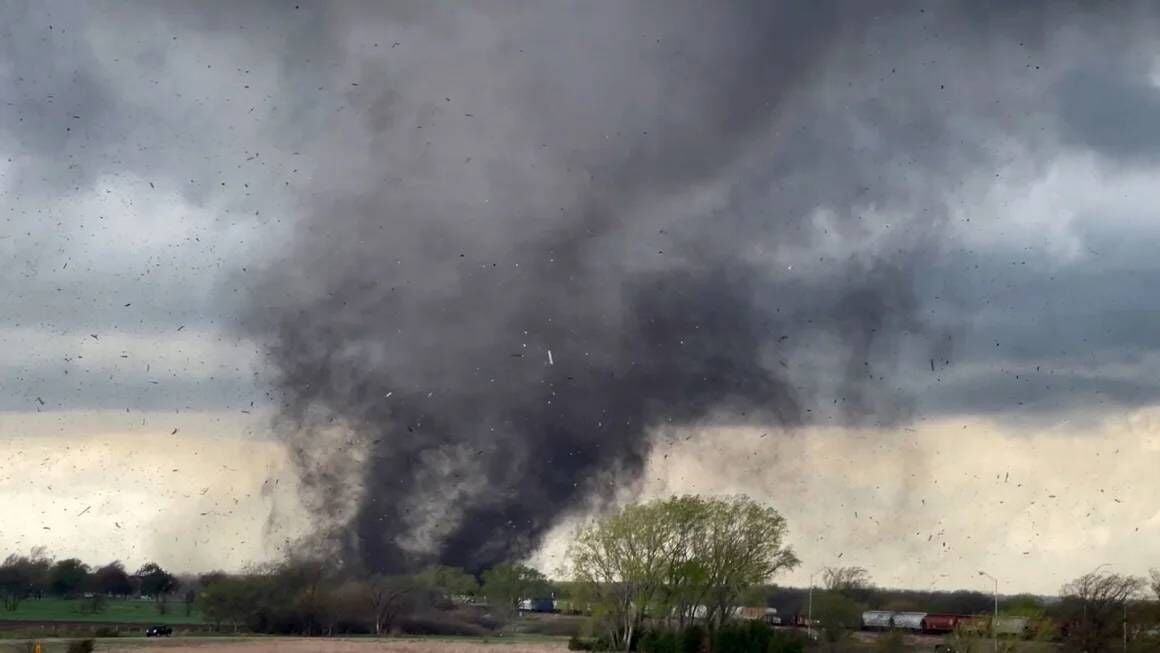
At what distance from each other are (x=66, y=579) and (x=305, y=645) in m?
72.5

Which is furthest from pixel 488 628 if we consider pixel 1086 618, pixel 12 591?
pixel 1086 618

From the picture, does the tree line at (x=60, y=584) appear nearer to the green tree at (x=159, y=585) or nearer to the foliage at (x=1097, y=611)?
the green tree at (x=159, y=585)

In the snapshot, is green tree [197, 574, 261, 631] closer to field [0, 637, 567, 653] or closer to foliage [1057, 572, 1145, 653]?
field [0, 637, 567, 653]

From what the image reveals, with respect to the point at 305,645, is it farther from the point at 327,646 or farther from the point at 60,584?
the point at 60,584

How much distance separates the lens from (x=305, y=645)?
14188 centimetres

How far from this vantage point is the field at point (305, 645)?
12375 centimetres

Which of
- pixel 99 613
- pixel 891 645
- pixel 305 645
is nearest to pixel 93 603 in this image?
pixel 99 613

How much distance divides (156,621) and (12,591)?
30287mm

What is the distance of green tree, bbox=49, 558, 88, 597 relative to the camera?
196 meters

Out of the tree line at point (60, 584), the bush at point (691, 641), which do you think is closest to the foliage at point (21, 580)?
the tree line at point (60, 584)

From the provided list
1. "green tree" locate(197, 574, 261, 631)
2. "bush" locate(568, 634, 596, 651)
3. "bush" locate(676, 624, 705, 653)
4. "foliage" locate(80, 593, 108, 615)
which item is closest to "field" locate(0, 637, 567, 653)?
"bush" locate(568, 634, 596, 651)

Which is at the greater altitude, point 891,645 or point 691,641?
point 891,645

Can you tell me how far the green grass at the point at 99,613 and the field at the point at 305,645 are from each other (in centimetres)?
2886

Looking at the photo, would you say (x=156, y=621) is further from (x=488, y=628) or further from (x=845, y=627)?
(x=845, y=627)
